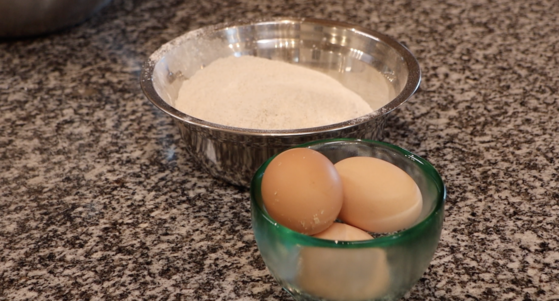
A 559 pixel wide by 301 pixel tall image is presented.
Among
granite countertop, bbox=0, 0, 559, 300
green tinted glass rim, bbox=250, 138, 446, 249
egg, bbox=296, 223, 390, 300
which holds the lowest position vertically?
granite countertop, bbox=0, 0, 559, 300

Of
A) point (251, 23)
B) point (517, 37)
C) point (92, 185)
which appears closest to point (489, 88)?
point (517, 37)

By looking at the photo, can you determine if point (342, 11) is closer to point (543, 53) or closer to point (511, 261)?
point (543, 53)

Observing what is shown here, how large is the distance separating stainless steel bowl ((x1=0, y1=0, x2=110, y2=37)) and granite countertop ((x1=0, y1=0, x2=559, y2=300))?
0.04m

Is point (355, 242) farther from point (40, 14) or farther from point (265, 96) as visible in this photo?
point (40, 14)

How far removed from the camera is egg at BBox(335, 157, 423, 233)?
551 mm

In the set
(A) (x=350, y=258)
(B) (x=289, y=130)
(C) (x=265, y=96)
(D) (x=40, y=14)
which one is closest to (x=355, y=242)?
(A) (x=350, y=258)

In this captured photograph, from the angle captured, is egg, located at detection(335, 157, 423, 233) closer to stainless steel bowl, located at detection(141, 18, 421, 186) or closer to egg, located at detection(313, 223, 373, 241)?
egg, located at detection(313, 223, 373, 241)

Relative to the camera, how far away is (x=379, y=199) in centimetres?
55

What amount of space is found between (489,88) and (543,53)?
0.22m

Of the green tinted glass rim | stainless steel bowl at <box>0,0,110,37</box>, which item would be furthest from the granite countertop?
the green tinted glass rim

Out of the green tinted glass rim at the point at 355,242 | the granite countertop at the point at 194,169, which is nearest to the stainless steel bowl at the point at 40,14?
the granite countertop at the point at 194,169

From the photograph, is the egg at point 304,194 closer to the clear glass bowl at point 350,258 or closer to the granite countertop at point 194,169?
the clear glass bowl at point 350,258

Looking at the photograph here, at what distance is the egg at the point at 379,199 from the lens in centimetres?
55

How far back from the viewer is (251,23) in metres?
1.01
